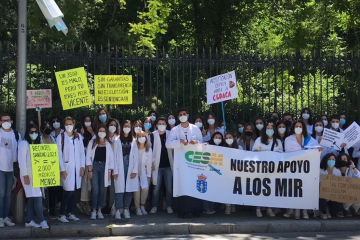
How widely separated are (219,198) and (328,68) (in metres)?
4.18

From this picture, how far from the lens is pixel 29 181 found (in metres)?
9.16

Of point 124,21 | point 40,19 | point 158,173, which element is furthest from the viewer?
point 124,21

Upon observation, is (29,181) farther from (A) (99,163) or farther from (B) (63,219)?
(A) (99,163)

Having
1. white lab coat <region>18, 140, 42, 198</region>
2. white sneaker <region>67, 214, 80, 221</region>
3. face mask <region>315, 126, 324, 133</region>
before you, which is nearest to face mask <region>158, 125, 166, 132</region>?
white sneaker <region>67, 214, 80, 221</region>

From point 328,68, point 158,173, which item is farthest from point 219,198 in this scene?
point 328,68

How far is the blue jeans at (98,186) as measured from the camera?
10.1m

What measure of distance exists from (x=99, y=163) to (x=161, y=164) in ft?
4.20

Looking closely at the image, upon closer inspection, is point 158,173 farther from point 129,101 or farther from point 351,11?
point 351,11

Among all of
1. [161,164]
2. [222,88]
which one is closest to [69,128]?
[161,164]

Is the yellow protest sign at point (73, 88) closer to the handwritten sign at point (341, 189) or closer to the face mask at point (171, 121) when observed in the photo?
the face mask at point (171, 121)

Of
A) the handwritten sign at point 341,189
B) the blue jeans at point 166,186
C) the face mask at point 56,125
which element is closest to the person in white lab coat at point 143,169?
the blue jeans at point 166,186

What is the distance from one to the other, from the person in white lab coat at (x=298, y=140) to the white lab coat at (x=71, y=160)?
3809 millimetres

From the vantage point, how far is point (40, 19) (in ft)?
56.8

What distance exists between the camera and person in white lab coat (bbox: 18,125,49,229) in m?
9.13
